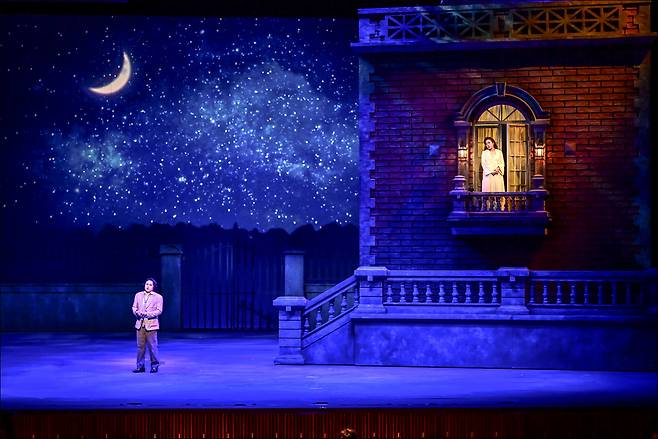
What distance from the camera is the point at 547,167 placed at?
23.0m

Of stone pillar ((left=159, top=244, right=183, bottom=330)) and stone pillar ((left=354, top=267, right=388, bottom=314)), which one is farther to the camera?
stone pillar ((left=159, top=244, right=183, bottom=330))

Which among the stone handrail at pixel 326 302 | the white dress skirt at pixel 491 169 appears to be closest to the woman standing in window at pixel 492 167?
the white dress skirt at pixel 491 169

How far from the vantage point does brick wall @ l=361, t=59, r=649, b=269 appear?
22734mm

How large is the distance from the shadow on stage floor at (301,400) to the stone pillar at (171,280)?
23.8ft

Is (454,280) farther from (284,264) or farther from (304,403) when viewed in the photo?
(284,264)

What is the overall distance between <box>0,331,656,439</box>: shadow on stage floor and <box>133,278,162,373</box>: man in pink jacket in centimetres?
51

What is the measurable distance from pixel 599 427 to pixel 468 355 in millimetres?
7140

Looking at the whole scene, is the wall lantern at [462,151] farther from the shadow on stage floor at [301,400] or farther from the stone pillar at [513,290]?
the shadow on stage floor at [301,400]

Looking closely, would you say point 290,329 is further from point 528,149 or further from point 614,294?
point 614,294

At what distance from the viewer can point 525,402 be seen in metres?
16.5

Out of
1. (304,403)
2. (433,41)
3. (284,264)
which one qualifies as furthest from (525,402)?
(284,264)

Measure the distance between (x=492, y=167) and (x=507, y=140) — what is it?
0.68 m

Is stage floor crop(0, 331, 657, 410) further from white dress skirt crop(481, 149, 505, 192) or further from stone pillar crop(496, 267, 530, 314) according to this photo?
white dress skirt crop(481, 149, 505, 192)

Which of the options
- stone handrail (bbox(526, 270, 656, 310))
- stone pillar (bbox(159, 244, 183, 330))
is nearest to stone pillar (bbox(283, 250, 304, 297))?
stone pillar (bbox(159, 244, 183, 330))
